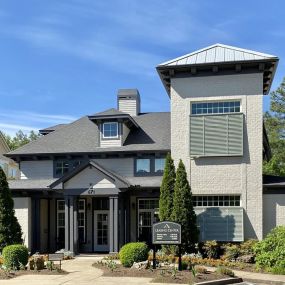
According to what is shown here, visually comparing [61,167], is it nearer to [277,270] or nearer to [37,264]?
[37,264]

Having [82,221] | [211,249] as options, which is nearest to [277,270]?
[211,249]

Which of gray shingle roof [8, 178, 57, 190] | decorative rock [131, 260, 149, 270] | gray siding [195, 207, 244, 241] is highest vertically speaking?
gray shingle roof [8, 178, 57, 190]

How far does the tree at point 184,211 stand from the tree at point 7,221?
24.5 feet

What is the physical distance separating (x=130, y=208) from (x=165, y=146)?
383 centimetres

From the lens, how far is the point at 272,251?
20203 millimetres

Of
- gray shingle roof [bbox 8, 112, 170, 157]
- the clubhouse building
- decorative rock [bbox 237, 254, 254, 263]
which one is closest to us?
decorative rock [bbox 237, 254, 254, 263]

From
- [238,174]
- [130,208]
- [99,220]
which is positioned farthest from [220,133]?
[99,220]

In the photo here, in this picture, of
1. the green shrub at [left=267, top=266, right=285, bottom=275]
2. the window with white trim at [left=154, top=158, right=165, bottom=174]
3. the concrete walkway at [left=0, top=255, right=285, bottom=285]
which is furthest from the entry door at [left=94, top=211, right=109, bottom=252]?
the green shrub at [left=267, top=266, right=285, bottom=275]

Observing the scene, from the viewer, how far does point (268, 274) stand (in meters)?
18.5

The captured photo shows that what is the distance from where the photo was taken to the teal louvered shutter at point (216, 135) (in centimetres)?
2355

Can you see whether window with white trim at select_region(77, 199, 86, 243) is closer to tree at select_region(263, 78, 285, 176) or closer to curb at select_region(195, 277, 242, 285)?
curb at select_region(195, 277, 242, 285)

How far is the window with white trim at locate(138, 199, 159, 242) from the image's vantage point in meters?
26.7

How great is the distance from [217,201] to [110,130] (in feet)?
24.1

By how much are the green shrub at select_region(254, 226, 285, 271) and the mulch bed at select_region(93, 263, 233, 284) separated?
3.53 metres
